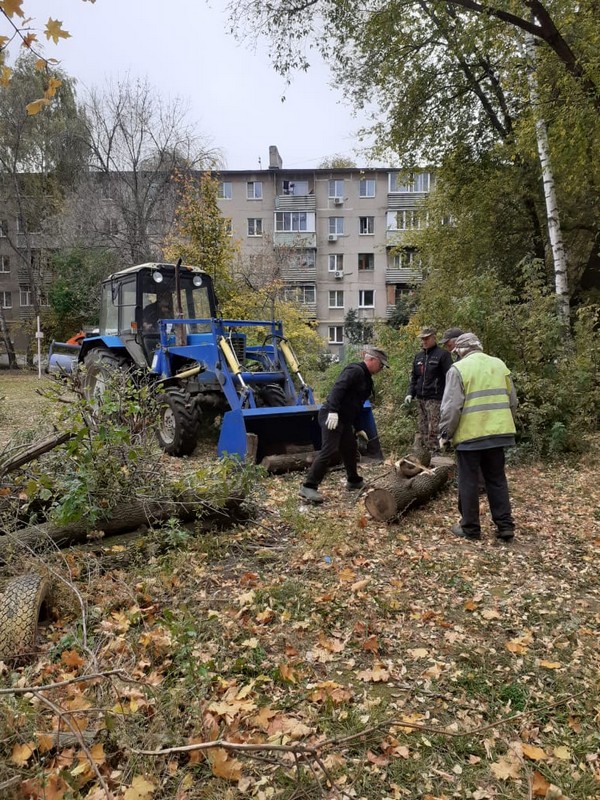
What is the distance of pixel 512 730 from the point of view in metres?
2.59

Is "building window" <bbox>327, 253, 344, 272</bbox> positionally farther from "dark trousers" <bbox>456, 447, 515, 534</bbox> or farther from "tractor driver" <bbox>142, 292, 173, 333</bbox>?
"dark trousers" <bbox>456, 447, 515, 534</bbox>

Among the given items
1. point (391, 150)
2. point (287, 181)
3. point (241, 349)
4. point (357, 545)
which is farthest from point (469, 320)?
point (287, 181)

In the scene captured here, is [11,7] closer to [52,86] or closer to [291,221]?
[52,86]

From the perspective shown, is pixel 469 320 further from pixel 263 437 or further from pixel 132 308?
pixel 132 308

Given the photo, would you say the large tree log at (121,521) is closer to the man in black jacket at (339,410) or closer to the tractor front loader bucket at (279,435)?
the man in black jacket at (339,410)

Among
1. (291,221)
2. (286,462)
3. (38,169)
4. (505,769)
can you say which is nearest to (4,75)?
(505,769)

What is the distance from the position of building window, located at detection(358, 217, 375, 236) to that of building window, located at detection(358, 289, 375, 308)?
11.4 ft

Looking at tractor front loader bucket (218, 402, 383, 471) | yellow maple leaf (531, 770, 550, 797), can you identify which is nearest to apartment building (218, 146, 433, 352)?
tractor front loader bucket (218, 402, 383, 471)

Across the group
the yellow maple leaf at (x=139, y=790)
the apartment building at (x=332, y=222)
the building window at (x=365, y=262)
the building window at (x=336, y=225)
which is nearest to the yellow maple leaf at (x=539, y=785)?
the yellow maple leaf at (x=139, y=790)

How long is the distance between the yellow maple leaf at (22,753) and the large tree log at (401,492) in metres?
3.45

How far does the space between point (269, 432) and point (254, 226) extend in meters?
30.0

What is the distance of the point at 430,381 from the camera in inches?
275

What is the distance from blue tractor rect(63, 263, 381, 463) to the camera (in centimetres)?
703

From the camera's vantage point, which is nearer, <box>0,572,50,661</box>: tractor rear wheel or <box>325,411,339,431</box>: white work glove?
<box>0,572,50,661</box>: tractor rear wheel
